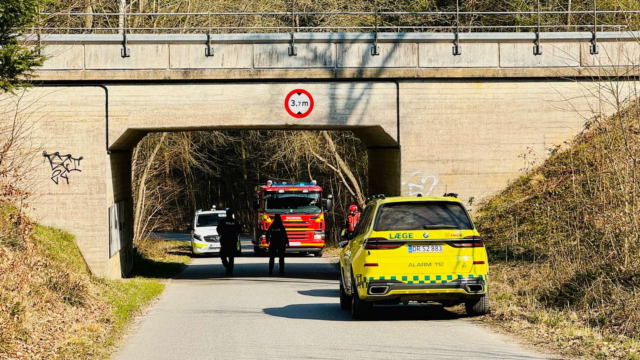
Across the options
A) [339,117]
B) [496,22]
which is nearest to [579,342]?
[339,117]

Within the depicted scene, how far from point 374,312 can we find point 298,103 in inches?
300

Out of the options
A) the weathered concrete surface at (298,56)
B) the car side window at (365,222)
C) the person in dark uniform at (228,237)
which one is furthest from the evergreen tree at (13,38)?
the person in dark uniform at (228,237)

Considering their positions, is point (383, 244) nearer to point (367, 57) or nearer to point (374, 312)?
point (374, 312)

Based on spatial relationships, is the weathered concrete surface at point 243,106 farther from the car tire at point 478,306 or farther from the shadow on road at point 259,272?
the car tire at point 478,306

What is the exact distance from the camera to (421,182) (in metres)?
21.7

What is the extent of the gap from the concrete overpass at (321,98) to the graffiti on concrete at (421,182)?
3 cm

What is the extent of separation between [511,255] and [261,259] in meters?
15.3

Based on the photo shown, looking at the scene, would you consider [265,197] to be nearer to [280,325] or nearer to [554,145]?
[554,145]

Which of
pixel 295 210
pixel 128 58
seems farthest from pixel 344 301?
pixel 295 210

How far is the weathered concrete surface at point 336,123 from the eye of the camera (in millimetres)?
20969

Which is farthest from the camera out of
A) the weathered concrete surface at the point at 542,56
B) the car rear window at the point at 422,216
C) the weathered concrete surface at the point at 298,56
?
the weathered concrete surface at the point at 542,56

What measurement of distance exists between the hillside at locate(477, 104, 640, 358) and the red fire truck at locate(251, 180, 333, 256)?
1192 cm

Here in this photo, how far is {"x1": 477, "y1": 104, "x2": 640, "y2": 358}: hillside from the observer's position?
11.4 meters

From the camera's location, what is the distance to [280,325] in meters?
13.3
